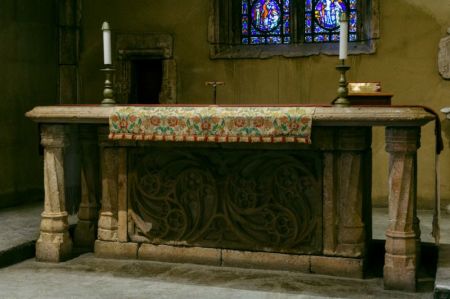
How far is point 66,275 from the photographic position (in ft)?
14.3

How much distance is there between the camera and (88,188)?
16.4ft

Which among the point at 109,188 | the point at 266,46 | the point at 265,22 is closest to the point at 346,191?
the point at 109,188

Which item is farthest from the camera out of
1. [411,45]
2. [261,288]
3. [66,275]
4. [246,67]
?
[246,67]

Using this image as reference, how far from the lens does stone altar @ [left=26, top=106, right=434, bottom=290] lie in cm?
399

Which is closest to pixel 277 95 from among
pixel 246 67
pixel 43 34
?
pixel 246 67

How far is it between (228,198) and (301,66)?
121 inches

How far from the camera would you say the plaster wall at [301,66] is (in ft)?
22.4

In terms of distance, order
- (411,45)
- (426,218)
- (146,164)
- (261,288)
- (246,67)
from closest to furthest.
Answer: (261,288)
(146,164)
(426,218)
(411,45)
(246,67)

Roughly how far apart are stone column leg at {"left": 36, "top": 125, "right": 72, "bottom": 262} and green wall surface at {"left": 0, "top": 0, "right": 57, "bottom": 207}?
2269mm

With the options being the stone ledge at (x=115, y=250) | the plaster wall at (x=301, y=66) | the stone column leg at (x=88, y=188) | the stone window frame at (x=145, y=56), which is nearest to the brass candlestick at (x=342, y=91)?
the stone ledge at (x=115, y=250)

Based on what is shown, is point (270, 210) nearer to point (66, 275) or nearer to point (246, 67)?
point (66, 275)

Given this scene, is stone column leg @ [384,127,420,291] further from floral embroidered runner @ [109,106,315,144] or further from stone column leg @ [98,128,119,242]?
stone column leg @ [98,128,119,242]

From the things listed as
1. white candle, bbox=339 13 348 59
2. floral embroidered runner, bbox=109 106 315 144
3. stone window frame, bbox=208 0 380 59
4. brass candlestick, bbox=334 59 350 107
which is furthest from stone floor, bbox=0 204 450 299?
stone window frame, bbox=208 0 380 59

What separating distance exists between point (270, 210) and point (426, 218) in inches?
103
